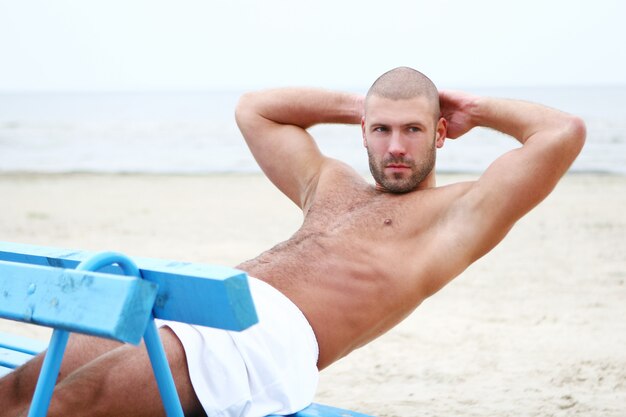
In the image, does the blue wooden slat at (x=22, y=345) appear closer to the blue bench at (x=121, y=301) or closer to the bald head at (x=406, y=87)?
the blue bench at (x=121, y=301)

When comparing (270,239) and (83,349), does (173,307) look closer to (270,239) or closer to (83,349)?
(83,349)

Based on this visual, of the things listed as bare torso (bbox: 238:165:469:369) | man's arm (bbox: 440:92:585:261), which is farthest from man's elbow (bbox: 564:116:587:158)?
bare torso (bbox: 238:165:469:369)

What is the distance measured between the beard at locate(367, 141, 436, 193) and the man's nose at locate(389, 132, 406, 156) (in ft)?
0.08

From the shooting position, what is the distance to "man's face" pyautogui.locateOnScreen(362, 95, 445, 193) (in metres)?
3.84

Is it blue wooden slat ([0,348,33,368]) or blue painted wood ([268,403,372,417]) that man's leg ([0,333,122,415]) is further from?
blue painted wood ([268,403,372,417])

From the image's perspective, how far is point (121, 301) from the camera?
1.98 metres

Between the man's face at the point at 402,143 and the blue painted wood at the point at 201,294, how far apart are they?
5.80ft

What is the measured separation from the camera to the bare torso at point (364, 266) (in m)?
3.38

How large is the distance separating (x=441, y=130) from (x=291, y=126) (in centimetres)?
81

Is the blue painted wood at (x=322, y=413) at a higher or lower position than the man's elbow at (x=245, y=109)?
lower

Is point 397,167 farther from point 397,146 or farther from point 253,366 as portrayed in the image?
point 253,366

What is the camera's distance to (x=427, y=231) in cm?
364

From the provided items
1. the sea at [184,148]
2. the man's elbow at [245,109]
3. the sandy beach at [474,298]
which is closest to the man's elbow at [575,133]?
the man's elbow at [245,109]

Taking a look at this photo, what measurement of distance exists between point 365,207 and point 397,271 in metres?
0.45
